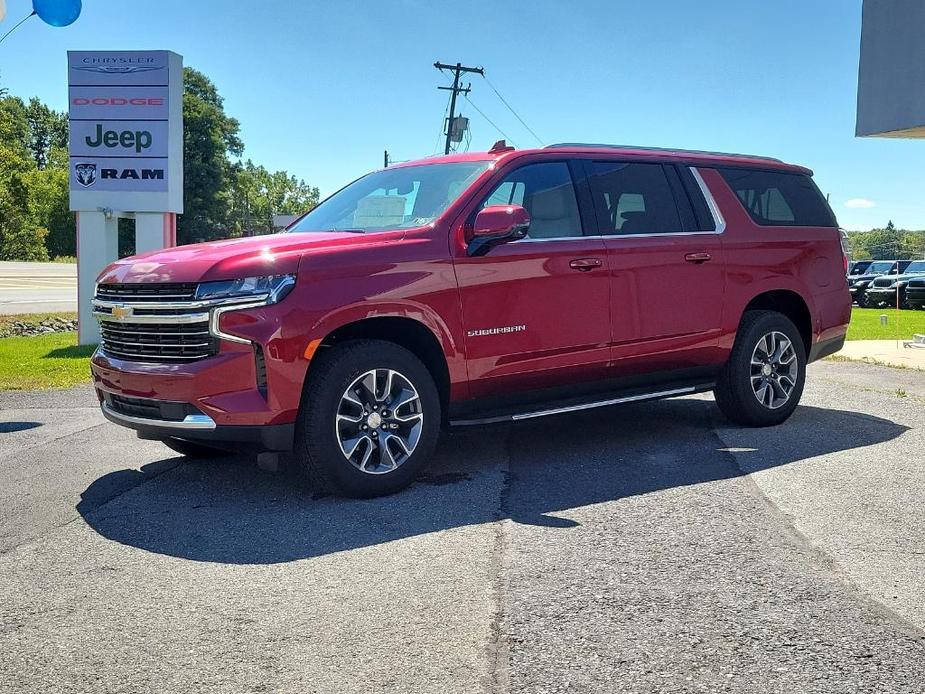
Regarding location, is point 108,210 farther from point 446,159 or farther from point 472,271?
point 472,271

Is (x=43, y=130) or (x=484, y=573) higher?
(x=43, y=130)

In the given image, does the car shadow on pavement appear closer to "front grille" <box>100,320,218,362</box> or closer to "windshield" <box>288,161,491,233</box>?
"front grille" <box>100,320,218,362</box>

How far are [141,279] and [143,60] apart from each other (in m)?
11.3

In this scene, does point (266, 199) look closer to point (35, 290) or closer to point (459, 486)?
point (35, 290)

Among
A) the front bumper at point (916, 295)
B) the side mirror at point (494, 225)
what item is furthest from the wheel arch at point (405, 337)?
the front bumper at point (916, 295)

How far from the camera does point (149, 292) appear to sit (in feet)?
16.7

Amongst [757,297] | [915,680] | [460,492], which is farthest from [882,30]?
[915,680]

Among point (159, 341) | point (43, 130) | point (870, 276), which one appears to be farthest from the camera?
point (43, 130)

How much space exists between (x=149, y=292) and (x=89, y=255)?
36.0 ft

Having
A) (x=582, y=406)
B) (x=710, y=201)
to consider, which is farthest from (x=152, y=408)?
(x=710, y=201)

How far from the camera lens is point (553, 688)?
2854mm

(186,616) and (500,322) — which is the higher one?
(500,322)

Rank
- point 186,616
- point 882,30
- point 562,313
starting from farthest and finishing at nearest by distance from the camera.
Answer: point 882,30, point 562,313, point 186,616

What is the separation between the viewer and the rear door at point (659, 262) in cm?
629
